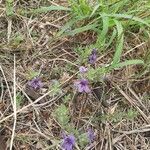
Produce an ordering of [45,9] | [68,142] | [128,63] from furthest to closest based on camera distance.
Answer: [45,9] → [128,63] → [68,142]

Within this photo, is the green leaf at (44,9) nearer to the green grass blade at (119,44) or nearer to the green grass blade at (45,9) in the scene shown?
the green grass blade at (45,9)

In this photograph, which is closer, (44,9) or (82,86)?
(82,86)

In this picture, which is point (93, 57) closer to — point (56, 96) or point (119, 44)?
point (119, 44)

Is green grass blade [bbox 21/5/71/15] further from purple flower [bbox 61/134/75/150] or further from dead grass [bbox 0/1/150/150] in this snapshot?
purple flower [bbox 61/134/75/150]

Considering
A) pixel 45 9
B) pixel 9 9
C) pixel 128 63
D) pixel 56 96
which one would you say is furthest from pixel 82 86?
pixel 9 9

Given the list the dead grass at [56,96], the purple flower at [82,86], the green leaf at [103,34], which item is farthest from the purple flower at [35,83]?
the green leaf at [103,34]

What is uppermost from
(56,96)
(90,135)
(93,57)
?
(93,57)

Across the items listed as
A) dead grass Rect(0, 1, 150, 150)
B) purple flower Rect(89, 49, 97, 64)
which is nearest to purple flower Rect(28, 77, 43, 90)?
dead grass Rect(0, 1, 150, 150)
